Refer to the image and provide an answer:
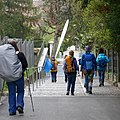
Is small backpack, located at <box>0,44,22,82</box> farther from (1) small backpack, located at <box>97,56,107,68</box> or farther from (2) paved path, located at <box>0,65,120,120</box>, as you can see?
(1) small backpack, located at <box>97,56,107,68</box>

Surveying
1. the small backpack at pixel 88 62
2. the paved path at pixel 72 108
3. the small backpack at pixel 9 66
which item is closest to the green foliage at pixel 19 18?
the small backpack at pixel 88 62

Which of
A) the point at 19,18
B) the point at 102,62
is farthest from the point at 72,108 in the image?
the point at 19,18

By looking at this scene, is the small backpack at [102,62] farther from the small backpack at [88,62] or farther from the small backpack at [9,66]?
the small backpack at [9,66]

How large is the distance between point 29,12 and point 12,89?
37.6 meters

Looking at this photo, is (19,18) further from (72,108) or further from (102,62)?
(72,108)

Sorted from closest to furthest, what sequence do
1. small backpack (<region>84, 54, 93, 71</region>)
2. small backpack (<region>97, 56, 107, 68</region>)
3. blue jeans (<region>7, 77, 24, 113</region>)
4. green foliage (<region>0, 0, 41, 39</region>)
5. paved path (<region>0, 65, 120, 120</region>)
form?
paved path (<region>0, 65, 120, 120</region>) < blue jeans (<region>7, 77, 24, 113</region>) < small backpack (<region>84, 54, 93, 71</region>) < small backpack (<region>97, 56, 107, 68</region>) < green foliage (<region>0, 0, 41, 39</region>)

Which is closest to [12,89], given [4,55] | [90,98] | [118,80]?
[4,55]

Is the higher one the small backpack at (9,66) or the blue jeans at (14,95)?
the small backpack at (9,66)

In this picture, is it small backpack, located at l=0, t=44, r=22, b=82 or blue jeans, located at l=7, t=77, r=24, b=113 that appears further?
blue jeans, located at l=7, t=77, r=24, b=113

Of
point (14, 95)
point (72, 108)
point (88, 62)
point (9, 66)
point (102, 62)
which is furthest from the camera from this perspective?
point (102, 62)

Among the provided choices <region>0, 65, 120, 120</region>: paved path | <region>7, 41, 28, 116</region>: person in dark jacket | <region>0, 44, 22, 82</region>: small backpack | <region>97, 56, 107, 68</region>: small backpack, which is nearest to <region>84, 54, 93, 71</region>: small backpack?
<region>0, 65, 120, 120</region>: paved path

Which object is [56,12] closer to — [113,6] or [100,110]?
[113,6]

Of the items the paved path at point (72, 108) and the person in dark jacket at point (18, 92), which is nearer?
the paved path at point (72, 108)


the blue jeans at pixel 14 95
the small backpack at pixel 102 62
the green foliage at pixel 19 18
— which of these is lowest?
the blue jeans at pixel 14 95
